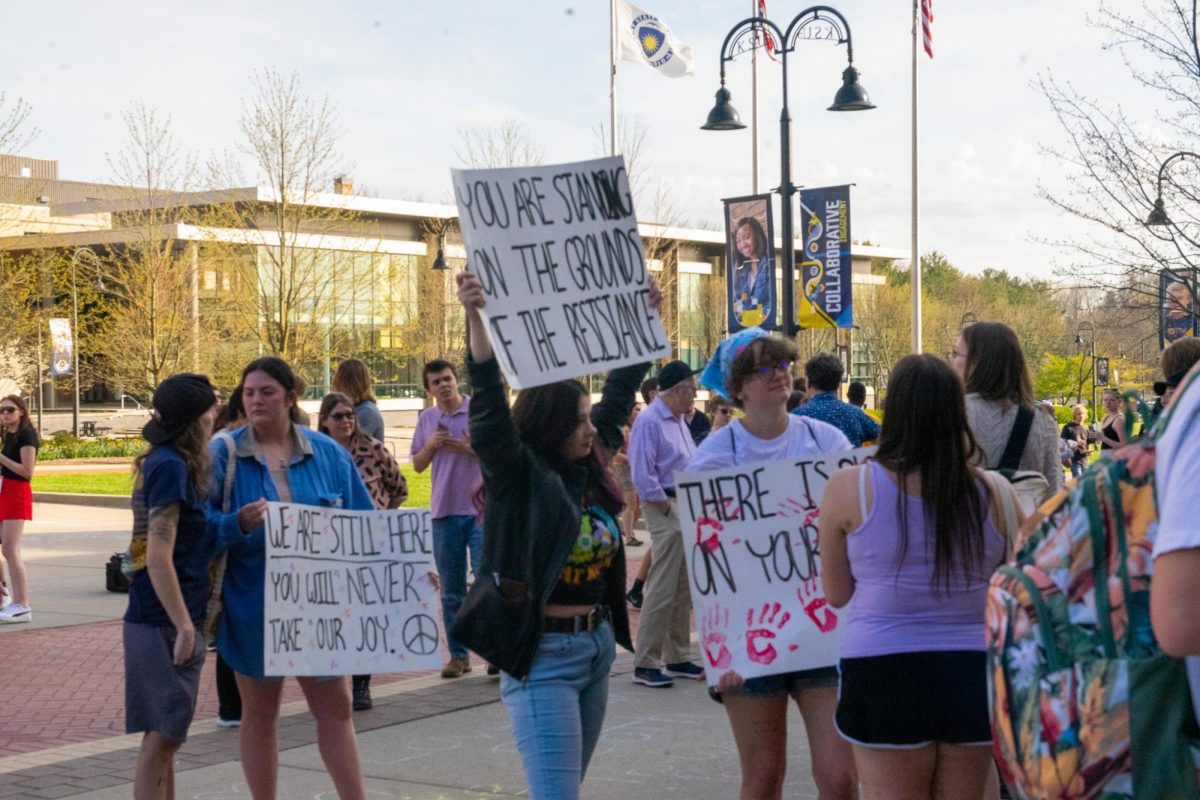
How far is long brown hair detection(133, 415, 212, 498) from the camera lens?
4.80m

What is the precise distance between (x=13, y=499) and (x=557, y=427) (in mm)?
8542

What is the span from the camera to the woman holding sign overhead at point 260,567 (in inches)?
196

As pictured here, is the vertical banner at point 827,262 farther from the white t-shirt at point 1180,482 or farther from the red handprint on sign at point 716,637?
the white t-shirt at point 1180,482

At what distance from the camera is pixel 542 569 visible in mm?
3955

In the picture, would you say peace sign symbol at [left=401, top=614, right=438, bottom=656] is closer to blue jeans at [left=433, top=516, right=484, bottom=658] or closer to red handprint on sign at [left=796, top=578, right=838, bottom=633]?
red handprint on sign at [left=796, top=578, right=838, bottom=633]

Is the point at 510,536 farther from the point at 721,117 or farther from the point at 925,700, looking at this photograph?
the point at 721,117

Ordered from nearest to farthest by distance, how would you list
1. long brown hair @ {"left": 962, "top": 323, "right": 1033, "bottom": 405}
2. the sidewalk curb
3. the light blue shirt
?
long brown hair @ {"left": 962, "top": 323, "right": 1033, "bottom": 405}
the light blue shirt
the sidewalk curb

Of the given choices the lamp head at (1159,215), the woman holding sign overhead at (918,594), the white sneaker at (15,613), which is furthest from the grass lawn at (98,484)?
the woman holding sign overhead at (918,594)

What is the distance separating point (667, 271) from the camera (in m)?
50.1

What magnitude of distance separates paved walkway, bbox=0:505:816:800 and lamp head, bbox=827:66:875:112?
1075cm

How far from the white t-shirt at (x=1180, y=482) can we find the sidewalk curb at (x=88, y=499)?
22740 mm

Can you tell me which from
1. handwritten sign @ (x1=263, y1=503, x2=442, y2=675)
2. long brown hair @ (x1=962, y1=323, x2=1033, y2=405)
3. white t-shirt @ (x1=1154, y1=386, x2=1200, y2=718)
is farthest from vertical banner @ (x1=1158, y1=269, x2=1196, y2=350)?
white t-shirt @ (x1=1154, y1=386, x2=1200, y2=718)

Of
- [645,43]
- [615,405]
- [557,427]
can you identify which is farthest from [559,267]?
[645,43]

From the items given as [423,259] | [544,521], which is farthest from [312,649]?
[423,259]
